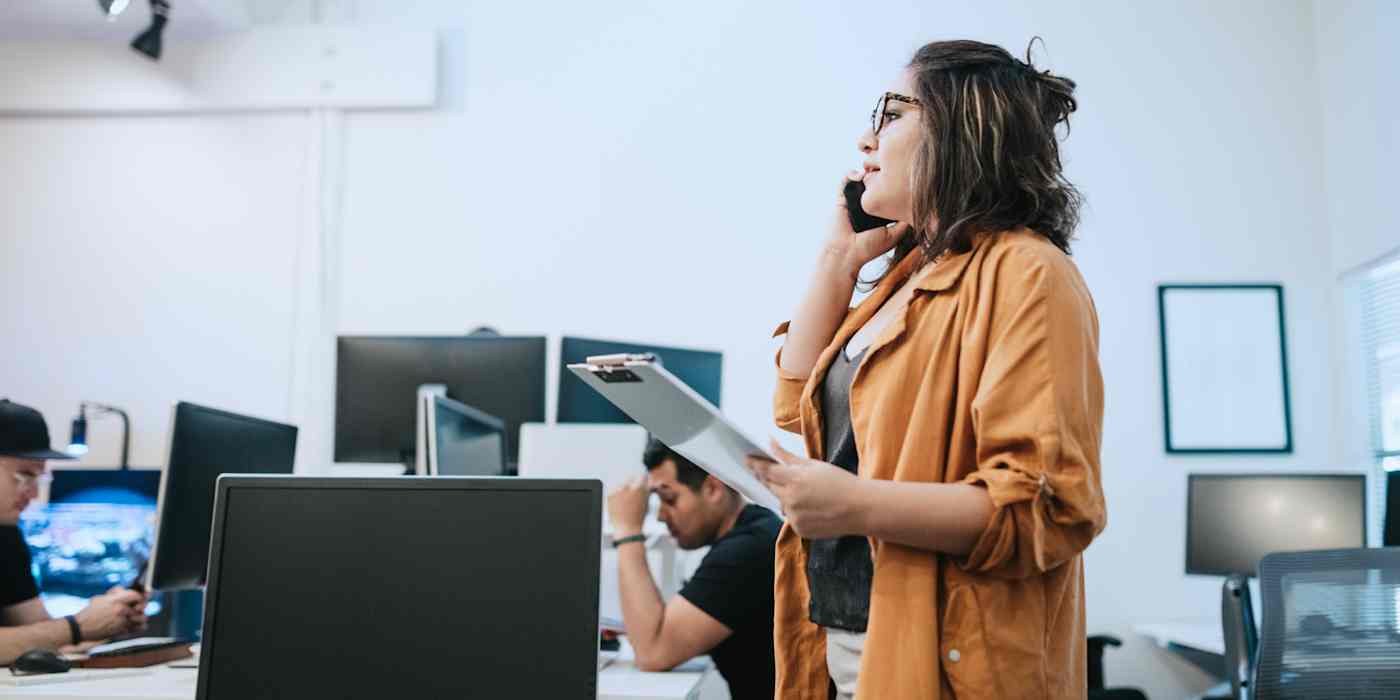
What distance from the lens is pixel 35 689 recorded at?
1663 millimetres

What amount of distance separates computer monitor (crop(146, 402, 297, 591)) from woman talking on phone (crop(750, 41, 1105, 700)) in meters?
1.22

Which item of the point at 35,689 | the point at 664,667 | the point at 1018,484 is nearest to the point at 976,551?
the point at 1018,484

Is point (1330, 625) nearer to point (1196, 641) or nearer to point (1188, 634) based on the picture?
point (1196, 641)

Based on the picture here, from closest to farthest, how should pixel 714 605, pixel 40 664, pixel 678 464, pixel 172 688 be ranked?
pixel 172 688 → pixel 40 664 → pixel 714 605 → pixel 678 464

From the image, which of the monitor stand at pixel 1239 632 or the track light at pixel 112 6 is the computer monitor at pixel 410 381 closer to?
the monitor stand at pixel 1239 632

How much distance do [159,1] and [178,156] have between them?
0.63 meters

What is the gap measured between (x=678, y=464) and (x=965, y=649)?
1.32 m

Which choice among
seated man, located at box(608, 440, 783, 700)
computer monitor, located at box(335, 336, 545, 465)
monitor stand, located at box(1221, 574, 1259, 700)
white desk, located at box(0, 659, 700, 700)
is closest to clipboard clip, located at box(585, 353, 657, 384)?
white desk, located at box(0, 659, 700, 700)

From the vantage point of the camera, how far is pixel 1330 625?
2113 mm

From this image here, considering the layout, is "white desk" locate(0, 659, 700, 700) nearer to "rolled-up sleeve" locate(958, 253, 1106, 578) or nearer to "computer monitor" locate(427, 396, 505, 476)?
"computer monitor" locate(427, 396, 505, 476)

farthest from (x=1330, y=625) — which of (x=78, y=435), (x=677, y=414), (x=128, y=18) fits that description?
(x=128, y=18)

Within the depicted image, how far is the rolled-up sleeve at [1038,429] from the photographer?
101cm

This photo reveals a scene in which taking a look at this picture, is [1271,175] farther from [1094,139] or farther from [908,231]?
[908,231]

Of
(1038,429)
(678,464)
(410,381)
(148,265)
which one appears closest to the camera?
(1038,429)
